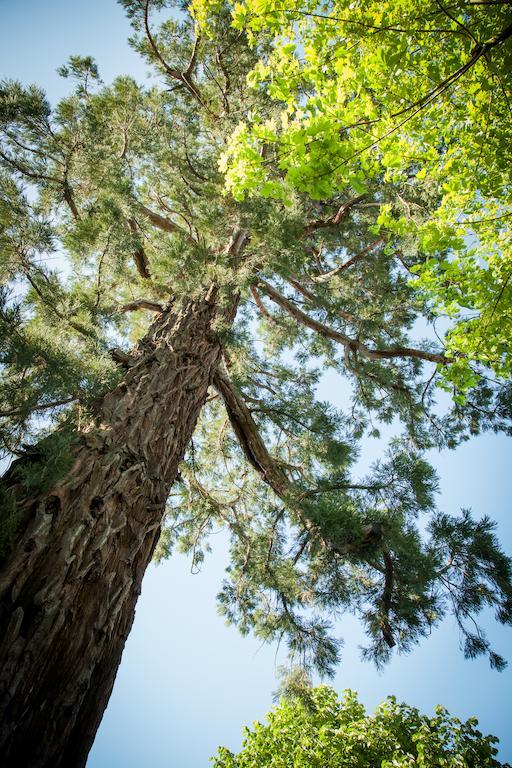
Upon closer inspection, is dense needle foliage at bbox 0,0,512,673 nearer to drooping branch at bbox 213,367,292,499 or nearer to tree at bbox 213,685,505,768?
drooping branch at bbox 213,367,292,499

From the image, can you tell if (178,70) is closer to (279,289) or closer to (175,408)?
(279,289)

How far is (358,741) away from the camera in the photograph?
6.87 metres

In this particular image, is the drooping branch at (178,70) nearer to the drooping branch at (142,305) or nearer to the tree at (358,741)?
the drooping branch at (142,305)

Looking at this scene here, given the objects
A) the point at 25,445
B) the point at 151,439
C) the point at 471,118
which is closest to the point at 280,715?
the point at 151,439

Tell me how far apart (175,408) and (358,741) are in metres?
7.68

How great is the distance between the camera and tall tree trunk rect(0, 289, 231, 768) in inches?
54.6

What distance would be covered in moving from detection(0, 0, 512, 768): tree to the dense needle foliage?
23 millimetres

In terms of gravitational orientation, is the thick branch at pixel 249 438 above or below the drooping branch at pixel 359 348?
below

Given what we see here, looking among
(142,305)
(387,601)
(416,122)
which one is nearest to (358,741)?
(387,601)

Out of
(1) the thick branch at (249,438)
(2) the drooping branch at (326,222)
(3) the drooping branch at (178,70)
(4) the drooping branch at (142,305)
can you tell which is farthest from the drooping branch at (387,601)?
(3) the drooping branch at (178,70)

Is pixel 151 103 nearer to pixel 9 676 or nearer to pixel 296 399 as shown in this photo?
pixel 296 399

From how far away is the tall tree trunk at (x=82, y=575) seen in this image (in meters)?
1.39

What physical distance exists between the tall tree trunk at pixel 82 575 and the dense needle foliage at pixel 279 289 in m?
0.17

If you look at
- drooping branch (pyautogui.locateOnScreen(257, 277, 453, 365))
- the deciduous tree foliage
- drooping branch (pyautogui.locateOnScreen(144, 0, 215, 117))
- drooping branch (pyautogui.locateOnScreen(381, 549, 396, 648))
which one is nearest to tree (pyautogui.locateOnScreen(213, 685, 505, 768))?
drooping branch (pyautogui.locateOnScreen(381, 549, 396, 648))
